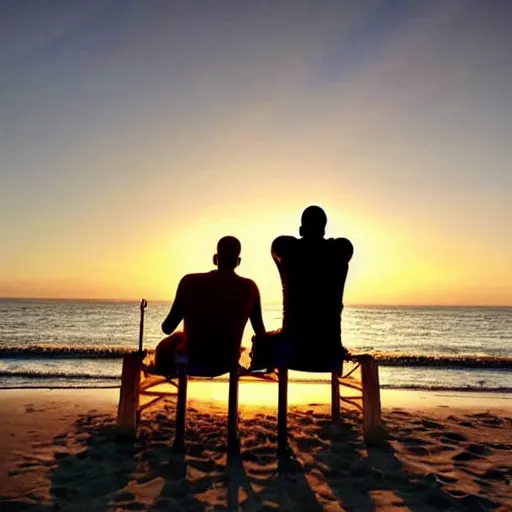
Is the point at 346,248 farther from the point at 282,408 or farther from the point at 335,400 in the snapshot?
the point at 335,400

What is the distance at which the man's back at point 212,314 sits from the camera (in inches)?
201

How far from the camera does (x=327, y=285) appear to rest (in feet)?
16.6

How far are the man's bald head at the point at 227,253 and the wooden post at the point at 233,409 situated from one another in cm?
114

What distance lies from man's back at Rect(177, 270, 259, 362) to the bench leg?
0.29 metres

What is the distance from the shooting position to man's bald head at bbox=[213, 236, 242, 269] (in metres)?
5.25

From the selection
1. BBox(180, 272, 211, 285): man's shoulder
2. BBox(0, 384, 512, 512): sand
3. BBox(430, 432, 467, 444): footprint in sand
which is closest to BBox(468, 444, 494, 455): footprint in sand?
BBox(0, 384, 512, 512): sand

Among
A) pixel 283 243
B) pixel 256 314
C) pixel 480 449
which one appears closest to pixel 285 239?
pixel 283 243

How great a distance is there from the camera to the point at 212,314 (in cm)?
510

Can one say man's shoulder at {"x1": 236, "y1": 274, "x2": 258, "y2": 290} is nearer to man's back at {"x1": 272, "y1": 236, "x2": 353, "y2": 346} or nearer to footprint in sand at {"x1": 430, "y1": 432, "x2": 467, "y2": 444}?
man's back at {"x1": 272, "y1": 236, "x2": 353, "y2": 346}

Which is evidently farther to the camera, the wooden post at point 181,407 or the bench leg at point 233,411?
the bench leg at point 233,411

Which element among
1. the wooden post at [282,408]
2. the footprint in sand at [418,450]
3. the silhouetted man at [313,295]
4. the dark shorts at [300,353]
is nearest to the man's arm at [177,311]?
the dark shorts at [300,353]

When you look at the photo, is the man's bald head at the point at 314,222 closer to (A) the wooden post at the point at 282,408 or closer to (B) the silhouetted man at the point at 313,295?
(B) the silhouetted man at the point at 313,295

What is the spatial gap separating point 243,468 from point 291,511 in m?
1.06

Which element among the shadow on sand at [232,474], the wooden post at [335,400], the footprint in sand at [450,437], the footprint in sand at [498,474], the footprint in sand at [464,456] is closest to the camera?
the shadow on sand at [232,474]
